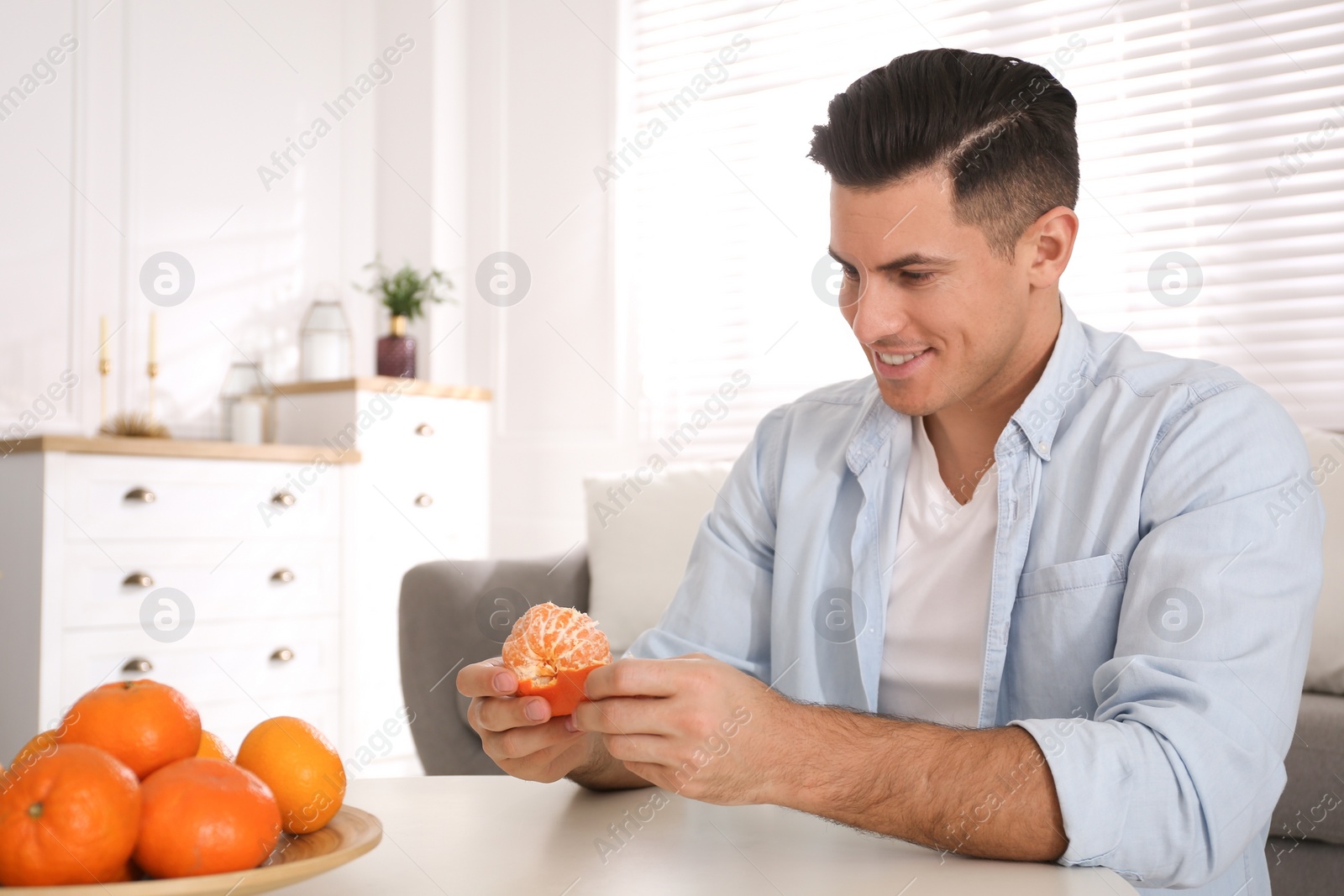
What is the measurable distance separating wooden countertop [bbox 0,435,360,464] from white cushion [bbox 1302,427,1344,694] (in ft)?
9.27

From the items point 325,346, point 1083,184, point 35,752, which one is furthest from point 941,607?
point 325,346

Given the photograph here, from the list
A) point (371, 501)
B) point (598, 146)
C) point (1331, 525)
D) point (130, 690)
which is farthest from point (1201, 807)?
point (598, 146)

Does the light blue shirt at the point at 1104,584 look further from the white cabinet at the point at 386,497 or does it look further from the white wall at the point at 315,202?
the white wall at the point at 315,202

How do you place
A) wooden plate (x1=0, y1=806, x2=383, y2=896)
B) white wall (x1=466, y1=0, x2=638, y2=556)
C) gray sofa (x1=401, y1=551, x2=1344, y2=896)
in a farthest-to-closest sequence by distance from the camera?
1. white wall (x1=466, y1=0, x2=638, y2=556)
2. gray sofa (x1=401, y1=551, x2=1344, y2=896)
3. wooden plate (x1=0, y1=806, x2=383, y2=896)

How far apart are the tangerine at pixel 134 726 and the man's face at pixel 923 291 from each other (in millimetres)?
855

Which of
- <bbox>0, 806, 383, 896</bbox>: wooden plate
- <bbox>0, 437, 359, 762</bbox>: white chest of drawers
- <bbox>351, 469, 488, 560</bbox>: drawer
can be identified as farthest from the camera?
<bbox>351, 469, 488, 560</bbox>: drawer

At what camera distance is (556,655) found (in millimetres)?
926

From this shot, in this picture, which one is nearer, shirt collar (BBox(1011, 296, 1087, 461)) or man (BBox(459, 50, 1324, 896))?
man (BBox(459, 50, 1324, 896))

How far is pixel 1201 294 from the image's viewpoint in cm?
304

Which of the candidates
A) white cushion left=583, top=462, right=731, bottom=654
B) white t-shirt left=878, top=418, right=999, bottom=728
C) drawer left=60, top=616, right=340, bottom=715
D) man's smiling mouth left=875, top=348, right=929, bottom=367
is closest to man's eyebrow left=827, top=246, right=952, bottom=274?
man's smiling mouth left=875, top=348, right=929, bottom=367

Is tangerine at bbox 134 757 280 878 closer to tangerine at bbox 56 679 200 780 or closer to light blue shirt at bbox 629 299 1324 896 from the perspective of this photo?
tangerine at bbox 56 679 200 780

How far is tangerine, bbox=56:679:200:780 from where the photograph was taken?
0.69m

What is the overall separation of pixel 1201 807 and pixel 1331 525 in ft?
5.20

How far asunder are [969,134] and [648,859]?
93 cm
